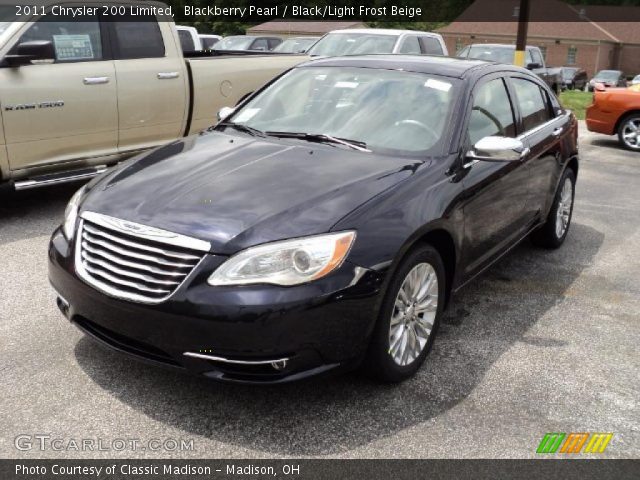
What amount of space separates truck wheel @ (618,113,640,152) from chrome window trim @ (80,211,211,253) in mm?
11166

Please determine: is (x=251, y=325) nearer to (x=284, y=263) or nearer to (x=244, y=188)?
(x=284, y=263)

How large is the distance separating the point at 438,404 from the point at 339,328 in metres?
0.78

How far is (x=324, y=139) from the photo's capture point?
4.11 meters

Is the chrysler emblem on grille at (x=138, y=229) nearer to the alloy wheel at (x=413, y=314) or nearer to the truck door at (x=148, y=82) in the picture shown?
the alloy wheel at (x=413, y=314)

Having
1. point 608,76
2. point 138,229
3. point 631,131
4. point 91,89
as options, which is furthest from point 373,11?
point 138,229

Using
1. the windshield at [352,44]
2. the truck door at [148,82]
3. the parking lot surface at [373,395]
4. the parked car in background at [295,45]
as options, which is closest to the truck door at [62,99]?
the truck door at [148,82]

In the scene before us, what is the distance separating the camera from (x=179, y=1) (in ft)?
208

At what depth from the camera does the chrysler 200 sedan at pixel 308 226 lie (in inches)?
115

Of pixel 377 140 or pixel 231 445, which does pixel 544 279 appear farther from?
pixel 231 445

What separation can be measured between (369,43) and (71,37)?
Answer: 6.12 meters

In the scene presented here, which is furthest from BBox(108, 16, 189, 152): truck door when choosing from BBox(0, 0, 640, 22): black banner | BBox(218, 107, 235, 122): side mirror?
BBox(0, 0, 640, 22): black banner

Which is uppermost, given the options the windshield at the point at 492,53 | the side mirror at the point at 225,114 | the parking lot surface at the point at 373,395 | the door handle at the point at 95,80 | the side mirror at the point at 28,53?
the side mirror at the point at 28,53

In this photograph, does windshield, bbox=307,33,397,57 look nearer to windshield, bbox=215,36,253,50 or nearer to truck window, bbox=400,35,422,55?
truck window, bbox=400,35,422,55

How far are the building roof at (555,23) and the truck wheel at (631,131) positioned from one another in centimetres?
4799
